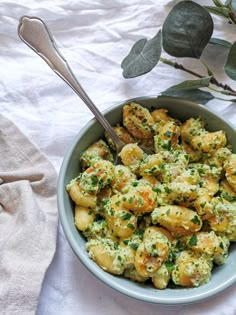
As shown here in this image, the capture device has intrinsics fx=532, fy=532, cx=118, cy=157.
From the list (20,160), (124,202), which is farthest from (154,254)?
(20,160)

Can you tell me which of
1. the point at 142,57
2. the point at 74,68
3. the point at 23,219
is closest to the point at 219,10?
the point at 142,57

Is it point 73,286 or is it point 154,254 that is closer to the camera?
point 154,254

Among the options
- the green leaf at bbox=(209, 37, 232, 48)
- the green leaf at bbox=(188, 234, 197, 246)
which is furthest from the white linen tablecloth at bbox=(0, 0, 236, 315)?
the green leaf at bbox=(188, 234, 197, 246)

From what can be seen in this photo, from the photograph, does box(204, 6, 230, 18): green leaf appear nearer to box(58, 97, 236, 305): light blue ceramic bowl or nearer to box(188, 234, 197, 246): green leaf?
box(58, 97, 236, 305): light blue ceramic bowl

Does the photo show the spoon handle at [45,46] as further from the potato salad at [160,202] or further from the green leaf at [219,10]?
the green leaf at [219,10]

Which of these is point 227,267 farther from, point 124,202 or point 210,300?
point 124,202
